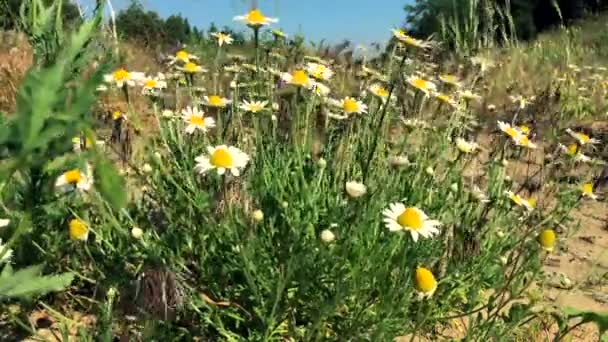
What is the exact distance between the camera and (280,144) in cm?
250

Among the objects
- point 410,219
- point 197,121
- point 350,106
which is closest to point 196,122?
point 197,121

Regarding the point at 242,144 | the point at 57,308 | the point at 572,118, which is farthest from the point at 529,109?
the point at 57,308

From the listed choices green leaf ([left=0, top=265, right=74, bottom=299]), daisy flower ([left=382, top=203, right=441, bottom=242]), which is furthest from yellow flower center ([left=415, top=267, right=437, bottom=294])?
green leaf ([left=0, top=265, right=74, bottom=299])

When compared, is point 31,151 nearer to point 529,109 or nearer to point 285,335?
point 285,335

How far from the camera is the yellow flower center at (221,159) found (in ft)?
5.86

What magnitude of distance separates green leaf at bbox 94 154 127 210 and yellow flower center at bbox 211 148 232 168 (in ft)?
4.78

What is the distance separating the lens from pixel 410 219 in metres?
1.63

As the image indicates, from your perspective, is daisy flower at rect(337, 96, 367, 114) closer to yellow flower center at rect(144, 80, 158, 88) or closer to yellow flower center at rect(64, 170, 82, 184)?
yellow flower center at rect(144, 80, 158, 88)

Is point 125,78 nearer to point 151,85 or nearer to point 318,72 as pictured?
point 151,85

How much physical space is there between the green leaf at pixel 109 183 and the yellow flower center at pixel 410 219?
1.34 metres

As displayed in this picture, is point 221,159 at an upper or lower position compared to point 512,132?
upper

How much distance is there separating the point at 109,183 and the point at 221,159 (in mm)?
1469

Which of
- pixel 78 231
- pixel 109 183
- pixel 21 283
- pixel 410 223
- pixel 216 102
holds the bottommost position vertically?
pixel 78 231

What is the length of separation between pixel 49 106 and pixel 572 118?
5.03 meters
